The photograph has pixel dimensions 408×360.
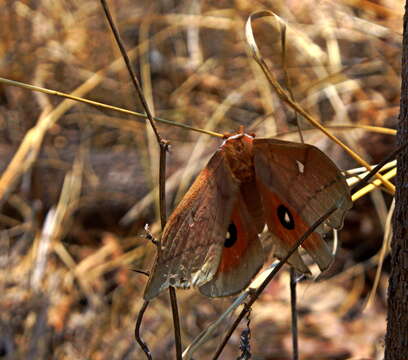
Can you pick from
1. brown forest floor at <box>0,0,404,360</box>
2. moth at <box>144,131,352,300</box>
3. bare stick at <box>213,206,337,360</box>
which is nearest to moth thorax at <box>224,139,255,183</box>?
moth at <box>144,131,352,300</box>

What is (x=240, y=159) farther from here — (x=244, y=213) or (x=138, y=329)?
(x=138, y=329)

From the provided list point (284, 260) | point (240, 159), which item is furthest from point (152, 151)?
point (284, 260)

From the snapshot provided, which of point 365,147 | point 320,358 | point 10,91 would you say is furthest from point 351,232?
point 10,91

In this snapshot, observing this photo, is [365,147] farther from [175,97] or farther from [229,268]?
[229,268]

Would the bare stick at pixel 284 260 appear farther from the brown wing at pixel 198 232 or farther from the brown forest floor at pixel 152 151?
the brown forest floor at pixel 152 151

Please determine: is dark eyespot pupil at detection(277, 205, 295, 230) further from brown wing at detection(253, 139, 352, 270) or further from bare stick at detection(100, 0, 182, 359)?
bare stick at detection(100, 0, 182, 359)

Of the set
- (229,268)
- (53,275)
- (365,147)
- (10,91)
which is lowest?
(229,268)
